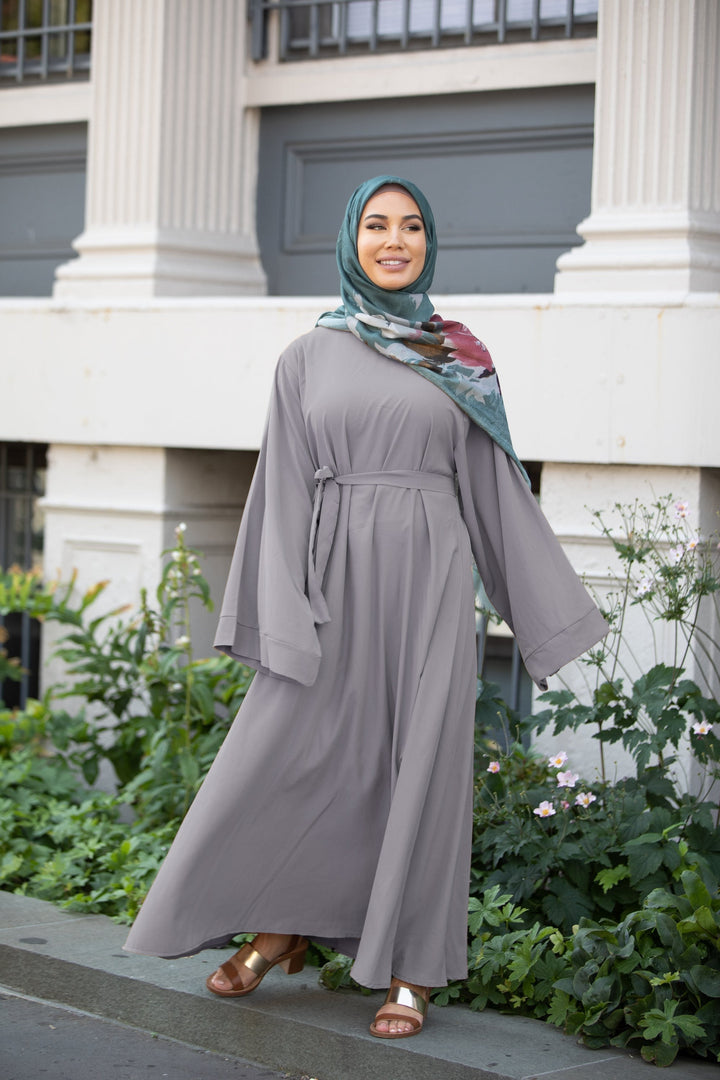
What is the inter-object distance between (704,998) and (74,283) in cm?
A: 407

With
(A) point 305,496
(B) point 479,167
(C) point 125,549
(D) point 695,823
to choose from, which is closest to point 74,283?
(C) point 125,549

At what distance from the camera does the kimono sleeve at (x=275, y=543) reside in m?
3.48

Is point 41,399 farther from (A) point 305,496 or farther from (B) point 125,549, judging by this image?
(A) point 305,496

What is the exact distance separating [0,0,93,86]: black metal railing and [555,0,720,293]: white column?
8.50 feet

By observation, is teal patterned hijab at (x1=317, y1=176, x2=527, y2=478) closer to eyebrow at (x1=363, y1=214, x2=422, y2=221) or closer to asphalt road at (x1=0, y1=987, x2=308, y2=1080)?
eyebrow at (x1=363, y1=214, x2=422, y2=221)

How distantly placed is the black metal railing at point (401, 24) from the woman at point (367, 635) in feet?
8.36

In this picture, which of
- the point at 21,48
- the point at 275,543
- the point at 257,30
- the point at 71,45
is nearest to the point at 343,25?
the point at 257,30

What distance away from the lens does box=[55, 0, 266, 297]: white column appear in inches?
243

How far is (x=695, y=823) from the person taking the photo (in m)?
4.08

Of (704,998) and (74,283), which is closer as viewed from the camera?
(704,998)

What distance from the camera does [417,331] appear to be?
356cm

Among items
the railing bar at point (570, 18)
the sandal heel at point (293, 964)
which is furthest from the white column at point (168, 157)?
the sandal heel at point (293, 964)

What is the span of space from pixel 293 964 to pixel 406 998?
0.38m

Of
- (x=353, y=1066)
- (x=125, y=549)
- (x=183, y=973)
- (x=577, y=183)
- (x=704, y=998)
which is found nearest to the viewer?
(x=353, y=1066)
